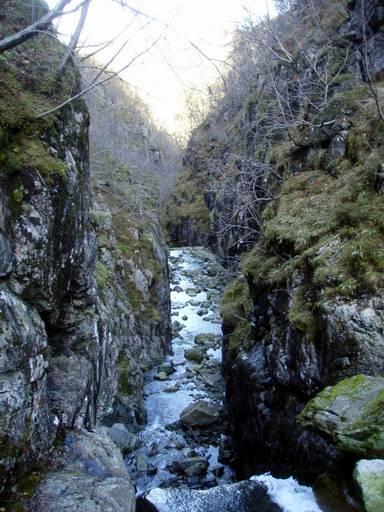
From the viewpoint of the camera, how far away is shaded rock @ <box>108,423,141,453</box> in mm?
12367

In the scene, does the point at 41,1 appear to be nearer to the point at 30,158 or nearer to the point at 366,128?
the point at 30,158

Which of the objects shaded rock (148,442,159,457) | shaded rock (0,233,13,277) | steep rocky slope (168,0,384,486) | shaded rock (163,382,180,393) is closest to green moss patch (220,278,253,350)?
steep rocky slope (168,0,384,486)

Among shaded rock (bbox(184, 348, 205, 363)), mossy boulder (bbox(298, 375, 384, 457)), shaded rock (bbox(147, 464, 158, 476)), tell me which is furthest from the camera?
shaded rock (bbox(184, 348, 205, 363))

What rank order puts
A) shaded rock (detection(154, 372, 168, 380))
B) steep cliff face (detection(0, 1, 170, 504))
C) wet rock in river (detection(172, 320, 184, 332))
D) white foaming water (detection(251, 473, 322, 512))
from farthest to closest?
1. wet rock in river (detection(172, 320, 184, 332))
2. shaded rock (detection(154, 372, 168, 380))
3. white foaming water (detection(251, 473, 322, 512))
4. steep cliff face (detection(0, 1, 170, 504))

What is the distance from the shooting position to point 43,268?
533 centimetres

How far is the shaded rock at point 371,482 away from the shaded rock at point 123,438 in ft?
28.6

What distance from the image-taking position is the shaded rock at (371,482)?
4.90 m

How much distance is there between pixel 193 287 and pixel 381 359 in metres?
23.2

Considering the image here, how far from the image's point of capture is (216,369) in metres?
18.2

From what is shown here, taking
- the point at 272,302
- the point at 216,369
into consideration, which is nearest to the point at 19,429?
the point at 272,302

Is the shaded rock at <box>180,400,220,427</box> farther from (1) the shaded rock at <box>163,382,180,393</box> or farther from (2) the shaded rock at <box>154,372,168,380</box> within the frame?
(2) the shaded rock at <box>154,372,168,380</box>

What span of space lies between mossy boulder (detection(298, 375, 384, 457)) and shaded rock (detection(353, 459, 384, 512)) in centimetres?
17

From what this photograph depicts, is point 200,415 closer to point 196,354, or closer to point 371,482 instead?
point 196,354

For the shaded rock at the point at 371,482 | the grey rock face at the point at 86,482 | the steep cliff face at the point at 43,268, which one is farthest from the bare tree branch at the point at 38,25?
the shaded rock at the point at 371,482
